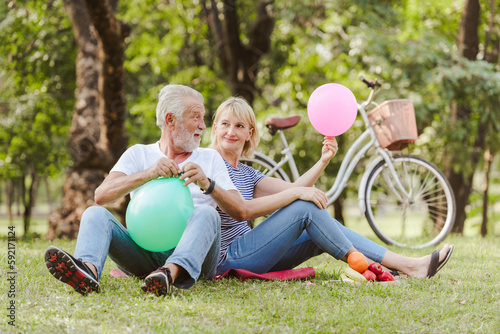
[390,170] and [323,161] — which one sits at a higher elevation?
[323,161]

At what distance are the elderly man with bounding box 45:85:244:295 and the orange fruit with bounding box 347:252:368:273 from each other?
2.36ft

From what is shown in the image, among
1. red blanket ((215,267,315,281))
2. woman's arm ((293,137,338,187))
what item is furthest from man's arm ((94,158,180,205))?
woman's arm ((293,137,338,187))

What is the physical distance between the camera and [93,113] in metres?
7.48

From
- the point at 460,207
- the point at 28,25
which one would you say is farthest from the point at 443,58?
the point at 28,25

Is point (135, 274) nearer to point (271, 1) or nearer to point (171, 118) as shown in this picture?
point (171, 118)

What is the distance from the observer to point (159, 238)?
274 centimetres

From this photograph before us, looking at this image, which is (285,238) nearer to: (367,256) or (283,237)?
(283,237)

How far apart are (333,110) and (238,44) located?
261 inches

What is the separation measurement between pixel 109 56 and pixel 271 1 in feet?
14.2

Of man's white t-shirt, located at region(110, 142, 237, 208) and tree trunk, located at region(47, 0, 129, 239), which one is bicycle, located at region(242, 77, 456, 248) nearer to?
man's white t-shirt, located at region(110, 142, 237, 208)

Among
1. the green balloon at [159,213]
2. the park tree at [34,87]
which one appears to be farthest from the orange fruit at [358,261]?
the park tree at [34,87]

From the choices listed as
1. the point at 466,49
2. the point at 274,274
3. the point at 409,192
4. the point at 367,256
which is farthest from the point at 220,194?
the point at 466,49

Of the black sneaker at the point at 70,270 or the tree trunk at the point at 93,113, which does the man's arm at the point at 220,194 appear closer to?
the black sneaker at the point at 70,270

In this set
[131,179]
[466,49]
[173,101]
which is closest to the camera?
[131,179]
